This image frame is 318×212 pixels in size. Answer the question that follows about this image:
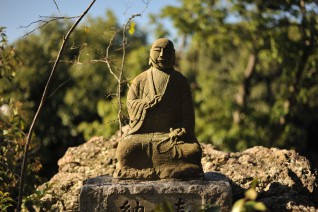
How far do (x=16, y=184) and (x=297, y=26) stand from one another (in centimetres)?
903

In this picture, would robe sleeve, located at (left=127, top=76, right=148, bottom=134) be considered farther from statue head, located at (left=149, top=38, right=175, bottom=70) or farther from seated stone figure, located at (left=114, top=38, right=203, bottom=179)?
statue head, located at (left=149, top=38, right=175, bottom=70)

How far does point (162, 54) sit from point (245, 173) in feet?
8.64

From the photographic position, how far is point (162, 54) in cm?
632

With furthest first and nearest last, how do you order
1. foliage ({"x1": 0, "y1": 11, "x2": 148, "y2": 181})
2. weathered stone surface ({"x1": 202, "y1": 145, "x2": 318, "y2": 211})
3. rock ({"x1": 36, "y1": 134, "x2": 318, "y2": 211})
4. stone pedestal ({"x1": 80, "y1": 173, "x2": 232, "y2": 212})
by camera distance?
foliage ({"x1": 0, "y1": 11, "x2": 148, "y2": 181}) → rock ({"x1": 36, "y1": 134, "x2": 318, "y2": 211}) → weathered stone surface ({"x1": 202, "y1": 145, "x2": 318, "y2": 211}) → stone pedestal ({"x1": 80, "y1": 173, "x2": 232, "y2": 212})

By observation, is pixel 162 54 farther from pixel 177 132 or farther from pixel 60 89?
pixel 60 89

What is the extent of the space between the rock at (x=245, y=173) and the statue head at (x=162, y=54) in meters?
1.92

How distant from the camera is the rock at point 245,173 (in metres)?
7.20

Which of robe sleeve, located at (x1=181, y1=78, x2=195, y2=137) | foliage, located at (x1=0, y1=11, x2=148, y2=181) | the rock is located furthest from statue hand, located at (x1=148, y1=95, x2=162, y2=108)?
→ foliage, located at (x1=0, y1=11, x2=148, y2=181)

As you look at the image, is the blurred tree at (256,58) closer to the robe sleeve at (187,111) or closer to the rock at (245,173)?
the rock at (245,173)

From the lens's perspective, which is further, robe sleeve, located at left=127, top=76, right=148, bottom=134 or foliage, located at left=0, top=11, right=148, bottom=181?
foliage, located at left=0, top=11, right=148, bottom=181

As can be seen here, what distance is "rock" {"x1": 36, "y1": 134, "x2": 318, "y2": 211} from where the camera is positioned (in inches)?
283

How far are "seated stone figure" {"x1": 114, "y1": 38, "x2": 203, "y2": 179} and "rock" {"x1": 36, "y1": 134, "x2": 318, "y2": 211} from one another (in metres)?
1.32

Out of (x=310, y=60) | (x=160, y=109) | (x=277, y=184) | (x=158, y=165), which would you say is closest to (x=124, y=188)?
(x=158, y=165)

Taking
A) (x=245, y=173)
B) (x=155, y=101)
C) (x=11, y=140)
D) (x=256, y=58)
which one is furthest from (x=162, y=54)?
(x=256, y=58)
